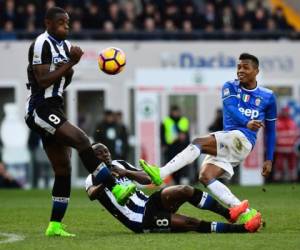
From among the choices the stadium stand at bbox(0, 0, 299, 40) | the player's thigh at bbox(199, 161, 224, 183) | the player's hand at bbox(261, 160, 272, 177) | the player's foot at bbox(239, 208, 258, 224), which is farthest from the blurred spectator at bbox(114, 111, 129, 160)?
the player's foot at bbox(239, 208, 258, 224)

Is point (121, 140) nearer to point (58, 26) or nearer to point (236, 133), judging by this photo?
point (236, 133)

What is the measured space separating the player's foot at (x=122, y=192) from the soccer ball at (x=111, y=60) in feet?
6.34

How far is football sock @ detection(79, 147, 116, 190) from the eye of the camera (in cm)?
1104

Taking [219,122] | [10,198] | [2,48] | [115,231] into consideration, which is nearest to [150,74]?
[219,122]

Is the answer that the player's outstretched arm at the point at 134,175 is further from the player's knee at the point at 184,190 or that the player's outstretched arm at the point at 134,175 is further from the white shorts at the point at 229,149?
the white shorts at the point at 229,149

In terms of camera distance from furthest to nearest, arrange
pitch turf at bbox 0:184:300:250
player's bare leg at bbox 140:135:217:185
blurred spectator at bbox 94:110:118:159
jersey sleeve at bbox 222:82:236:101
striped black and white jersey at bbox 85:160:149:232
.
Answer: blurred spectator at bbox 94:110:118:159 → jersey sleeve at bbox 222:82:236:101 → player's bare leg at bbox 140:135:217:185 → striped black and white jersey at bbox 85:160:149:232 → pitch turf at bbox 0:184:300:250

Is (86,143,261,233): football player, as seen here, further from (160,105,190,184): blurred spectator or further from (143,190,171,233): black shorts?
(160,105,190,184): blurred spectator

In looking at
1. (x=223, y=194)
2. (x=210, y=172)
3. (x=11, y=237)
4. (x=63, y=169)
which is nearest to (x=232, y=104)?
(x=210, y=172)

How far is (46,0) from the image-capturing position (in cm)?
2556

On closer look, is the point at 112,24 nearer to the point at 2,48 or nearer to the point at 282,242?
the point at 2,48

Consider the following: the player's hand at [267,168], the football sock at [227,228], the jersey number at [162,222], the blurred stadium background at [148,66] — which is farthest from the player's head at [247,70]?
the blurred stadium background at [148,66]

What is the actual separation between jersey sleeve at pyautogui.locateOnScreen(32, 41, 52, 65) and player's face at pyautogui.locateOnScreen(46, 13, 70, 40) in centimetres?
15

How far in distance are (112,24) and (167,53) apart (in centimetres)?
158

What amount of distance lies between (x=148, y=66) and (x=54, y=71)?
50.2 feet
